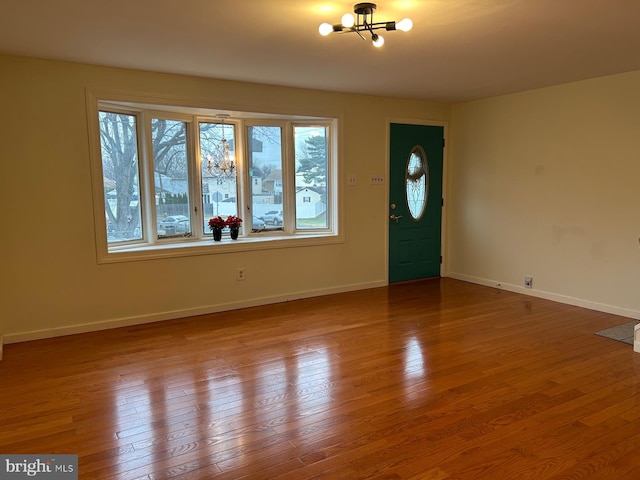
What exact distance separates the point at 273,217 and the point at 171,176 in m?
1.23

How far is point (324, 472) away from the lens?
207 cm

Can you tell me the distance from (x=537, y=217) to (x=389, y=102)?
2.17m

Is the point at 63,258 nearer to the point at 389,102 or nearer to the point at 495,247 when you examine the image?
the point at 389,102

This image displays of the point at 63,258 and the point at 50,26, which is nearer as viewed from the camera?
the point at 50,26

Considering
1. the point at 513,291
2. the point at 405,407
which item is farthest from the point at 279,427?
the point at 513,291

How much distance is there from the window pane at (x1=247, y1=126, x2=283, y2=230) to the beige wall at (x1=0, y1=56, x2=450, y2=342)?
0.48 metres

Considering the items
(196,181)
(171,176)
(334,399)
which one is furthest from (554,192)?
(171,176)

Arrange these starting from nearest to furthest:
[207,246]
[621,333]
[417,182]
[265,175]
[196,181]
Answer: [621,333] → [207,246] → [196,181] → [265,175] → [417,182]

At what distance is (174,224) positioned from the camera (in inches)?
188

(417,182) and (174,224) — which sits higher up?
(417,182)

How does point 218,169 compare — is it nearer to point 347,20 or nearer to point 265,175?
point 265,175

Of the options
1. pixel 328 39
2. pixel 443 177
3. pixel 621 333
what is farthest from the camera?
pixel 443 177

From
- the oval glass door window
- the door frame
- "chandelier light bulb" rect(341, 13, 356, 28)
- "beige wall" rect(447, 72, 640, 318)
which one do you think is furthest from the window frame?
"chandelier light bulb" rect(341, 13, 356, 28)

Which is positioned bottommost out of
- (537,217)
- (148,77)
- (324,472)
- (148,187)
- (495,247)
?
(324,472)
